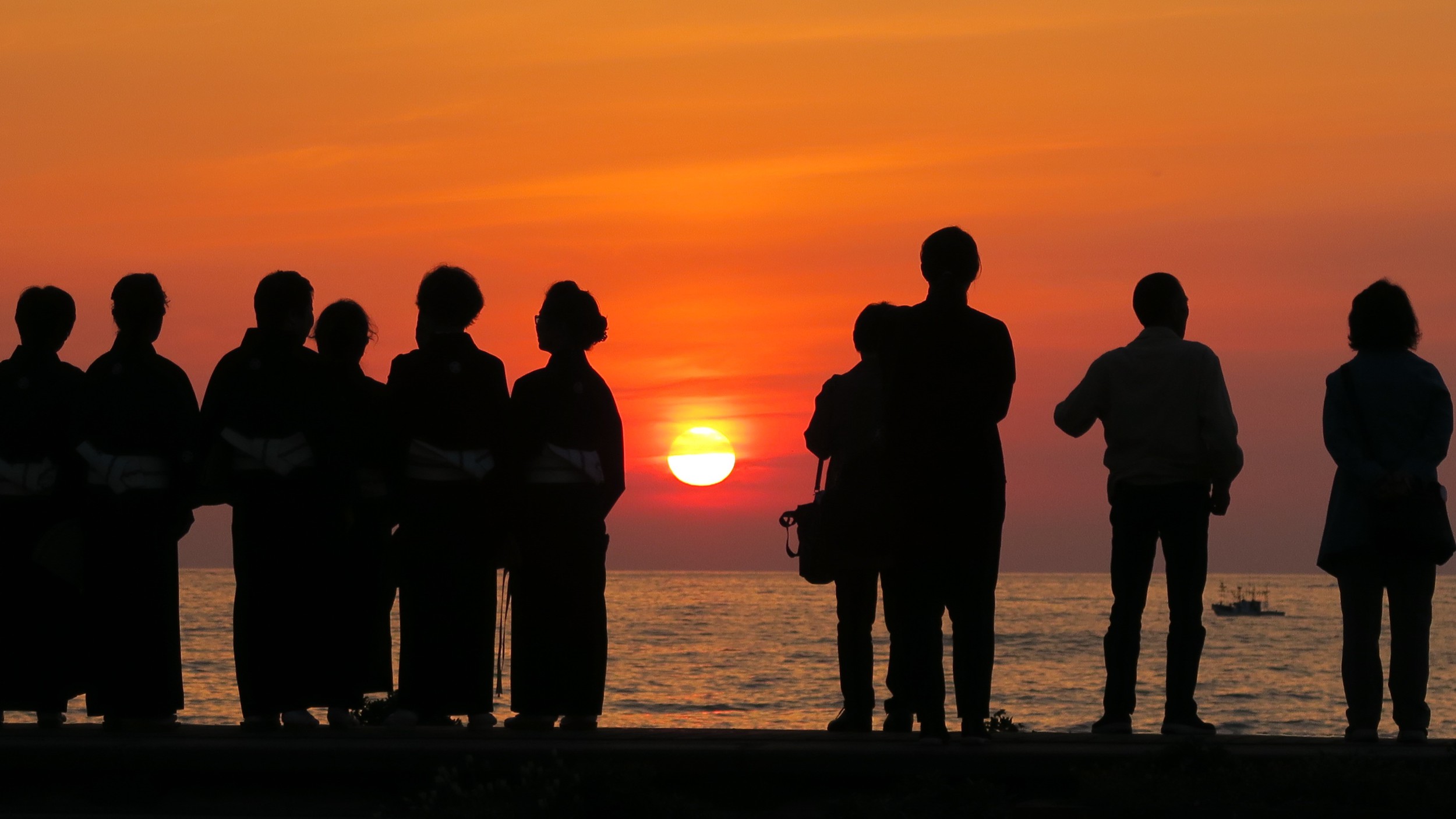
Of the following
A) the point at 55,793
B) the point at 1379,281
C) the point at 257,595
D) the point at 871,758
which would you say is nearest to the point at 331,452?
the point at 257,595

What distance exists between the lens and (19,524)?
777cm

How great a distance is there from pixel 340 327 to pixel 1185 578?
163 inches

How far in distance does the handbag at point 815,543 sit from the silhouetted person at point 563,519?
97 centimetres

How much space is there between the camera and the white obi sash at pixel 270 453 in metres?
7.35

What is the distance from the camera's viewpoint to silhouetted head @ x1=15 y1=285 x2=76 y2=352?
7.84 m

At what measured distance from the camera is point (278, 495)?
7398mm

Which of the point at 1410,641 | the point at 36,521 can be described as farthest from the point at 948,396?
the point at 36,521

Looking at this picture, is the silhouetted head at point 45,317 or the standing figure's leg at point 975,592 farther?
the silhouetted head at point 45,317

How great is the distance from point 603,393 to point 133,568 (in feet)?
7.36

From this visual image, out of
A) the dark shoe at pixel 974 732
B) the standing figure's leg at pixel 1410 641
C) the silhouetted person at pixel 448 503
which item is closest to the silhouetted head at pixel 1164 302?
the standing figure's leg at pixel 1410 641

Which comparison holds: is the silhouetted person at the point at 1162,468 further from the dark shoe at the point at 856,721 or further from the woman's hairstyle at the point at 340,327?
the woman's hairstyle at the point at 340,327

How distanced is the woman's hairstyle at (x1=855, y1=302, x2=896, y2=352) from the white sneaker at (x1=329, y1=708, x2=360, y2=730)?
117 inches

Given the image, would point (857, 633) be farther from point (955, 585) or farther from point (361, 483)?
point (361, 483)

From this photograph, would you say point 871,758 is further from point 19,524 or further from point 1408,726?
point 19,524
